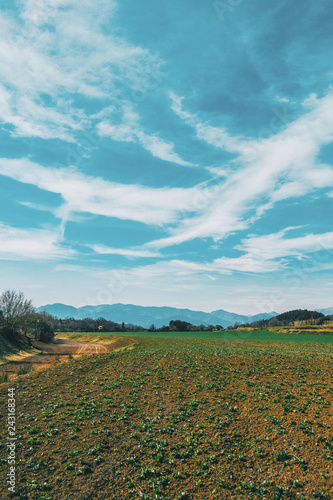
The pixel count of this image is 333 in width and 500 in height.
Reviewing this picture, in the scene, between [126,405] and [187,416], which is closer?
[187,416]

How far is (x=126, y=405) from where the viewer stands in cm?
2377

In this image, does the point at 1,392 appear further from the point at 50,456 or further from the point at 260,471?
the point at 260,471

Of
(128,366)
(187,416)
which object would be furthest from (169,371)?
(187,416)

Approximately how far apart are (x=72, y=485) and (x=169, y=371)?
20.2 metres

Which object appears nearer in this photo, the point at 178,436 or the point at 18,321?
the point at 178,436
